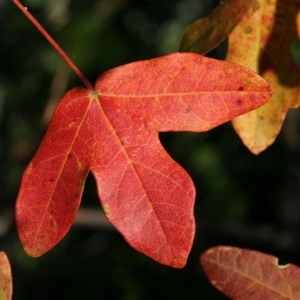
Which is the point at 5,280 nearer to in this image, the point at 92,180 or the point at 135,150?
the point at 135,150

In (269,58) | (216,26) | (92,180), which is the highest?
(216,26)

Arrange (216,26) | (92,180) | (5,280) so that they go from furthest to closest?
(92,180), (216,26), (5,280)

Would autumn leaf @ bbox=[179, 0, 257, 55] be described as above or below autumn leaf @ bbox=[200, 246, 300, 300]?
above

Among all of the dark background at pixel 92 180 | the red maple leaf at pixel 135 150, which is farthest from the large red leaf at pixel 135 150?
the dark background at pixel 92 180

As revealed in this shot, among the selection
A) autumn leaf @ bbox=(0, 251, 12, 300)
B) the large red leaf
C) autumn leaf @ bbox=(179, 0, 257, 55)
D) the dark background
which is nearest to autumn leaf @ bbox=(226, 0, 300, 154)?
autumn leaf @ bbox=(179, 0, 257, 55)

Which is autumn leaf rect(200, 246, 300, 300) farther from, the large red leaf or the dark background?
the dark background

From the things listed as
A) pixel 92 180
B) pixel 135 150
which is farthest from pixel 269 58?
pixel 92 180

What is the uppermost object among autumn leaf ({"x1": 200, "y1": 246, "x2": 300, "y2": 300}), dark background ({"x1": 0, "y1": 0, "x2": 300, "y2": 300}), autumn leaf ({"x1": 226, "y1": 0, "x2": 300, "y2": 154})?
autumn leaf ({"x1": 226, "y1": 0, "x2": 300, "y2": 154})
